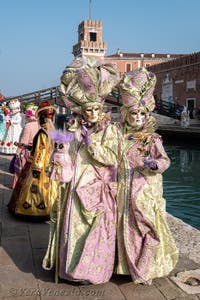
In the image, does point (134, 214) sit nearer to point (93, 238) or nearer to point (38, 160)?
point (93, 238)

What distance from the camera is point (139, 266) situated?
2730mm

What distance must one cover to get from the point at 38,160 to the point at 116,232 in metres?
1.71

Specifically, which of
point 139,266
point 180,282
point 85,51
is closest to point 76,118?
point 139,266

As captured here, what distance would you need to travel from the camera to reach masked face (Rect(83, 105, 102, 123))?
9.36 feet

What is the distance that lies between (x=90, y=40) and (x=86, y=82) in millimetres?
54859

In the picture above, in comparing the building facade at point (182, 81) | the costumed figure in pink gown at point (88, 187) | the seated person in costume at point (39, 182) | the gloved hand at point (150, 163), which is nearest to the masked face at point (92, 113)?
the costumed figure in pink gown at point (88, 187)

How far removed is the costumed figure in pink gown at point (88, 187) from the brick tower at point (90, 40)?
50.8m

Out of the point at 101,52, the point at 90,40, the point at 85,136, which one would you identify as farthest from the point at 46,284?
the point at 90,40

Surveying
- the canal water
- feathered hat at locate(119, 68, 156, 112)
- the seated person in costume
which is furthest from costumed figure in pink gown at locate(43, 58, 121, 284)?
the canal water

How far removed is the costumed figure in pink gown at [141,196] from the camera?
2.72 m

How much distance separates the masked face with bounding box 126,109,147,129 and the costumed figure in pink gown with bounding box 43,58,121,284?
0.14 meters

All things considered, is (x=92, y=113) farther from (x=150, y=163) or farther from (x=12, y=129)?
(x=12, y=129)

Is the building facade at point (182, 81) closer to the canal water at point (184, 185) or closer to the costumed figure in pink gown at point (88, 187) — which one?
the canal water at point (184, 185)

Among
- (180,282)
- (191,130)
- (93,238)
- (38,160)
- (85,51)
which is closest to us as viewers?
(93,238)
